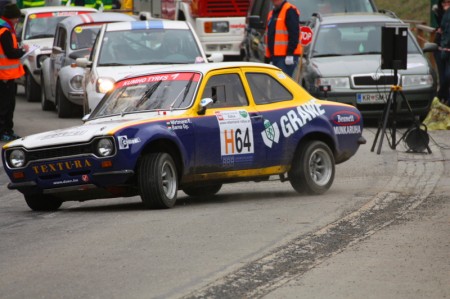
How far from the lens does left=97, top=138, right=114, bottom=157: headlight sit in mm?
11875

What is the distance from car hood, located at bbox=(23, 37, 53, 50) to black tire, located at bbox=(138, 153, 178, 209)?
14.9 metres

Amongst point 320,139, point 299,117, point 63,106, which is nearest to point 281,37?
point 63,106

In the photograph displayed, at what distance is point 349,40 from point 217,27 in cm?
893

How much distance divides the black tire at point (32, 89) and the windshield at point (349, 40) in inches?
306

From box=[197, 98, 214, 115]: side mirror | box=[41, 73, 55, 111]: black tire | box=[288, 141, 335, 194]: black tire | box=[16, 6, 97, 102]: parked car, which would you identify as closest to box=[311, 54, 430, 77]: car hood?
box=[41, 73, 55, 111]: black tire

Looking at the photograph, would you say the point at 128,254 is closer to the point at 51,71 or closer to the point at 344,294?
the point at 344,294

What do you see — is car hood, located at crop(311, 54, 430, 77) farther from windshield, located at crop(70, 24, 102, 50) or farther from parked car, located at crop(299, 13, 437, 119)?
windshield, located at crop(70, 24, 102, 50)

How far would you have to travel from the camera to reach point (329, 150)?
1377 centimetres

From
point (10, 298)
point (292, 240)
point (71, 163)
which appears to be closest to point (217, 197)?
point (71, 163)

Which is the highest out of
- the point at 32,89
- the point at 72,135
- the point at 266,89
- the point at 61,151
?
the point at 266,89

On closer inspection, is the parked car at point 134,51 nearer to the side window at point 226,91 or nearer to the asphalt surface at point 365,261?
the side window at point 226,91

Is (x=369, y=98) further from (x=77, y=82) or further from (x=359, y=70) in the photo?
(x=77, y=82)

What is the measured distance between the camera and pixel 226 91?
13203 millimetres

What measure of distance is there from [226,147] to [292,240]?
8.88 feet
